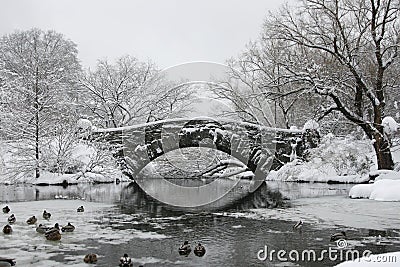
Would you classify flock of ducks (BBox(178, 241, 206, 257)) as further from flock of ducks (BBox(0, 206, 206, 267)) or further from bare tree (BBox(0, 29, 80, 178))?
bare tree (BBox(0, 29, 80, 178))

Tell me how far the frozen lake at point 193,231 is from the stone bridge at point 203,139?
12191 millimetres

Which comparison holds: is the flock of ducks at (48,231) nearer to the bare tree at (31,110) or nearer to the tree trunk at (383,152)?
the bare tree at (31,110)

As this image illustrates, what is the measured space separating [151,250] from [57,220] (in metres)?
4.16

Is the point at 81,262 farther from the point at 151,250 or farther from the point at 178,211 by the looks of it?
the point at 178,211

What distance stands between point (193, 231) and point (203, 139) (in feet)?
59.2

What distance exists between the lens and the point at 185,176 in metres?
31.9

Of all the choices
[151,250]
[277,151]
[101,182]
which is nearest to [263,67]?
[277,151]

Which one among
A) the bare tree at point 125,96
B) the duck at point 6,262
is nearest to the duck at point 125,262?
the duck at point 6,262

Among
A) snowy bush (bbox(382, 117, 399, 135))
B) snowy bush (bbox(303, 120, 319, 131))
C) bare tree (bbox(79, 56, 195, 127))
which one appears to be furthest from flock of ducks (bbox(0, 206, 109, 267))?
bare tree (bbox(79, 56, 195, 127))

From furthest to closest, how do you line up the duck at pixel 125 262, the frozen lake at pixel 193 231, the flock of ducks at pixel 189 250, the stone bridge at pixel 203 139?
the stone bridge at pixel 203 139 → the flock of ducks at pixel 189 250 → the frozen lake at pixel 193 231 → the duck at pixel 125 262

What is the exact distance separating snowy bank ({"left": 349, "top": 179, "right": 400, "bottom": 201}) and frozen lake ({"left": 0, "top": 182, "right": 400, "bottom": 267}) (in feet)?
3.23

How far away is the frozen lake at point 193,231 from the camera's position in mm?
7047

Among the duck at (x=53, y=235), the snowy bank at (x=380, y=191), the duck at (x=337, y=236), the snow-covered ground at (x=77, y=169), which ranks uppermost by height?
the snow-covered ground at (x=77, y=169)

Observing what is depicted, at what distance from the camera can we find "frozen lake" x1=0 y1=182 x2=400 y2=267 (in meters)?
7.05
